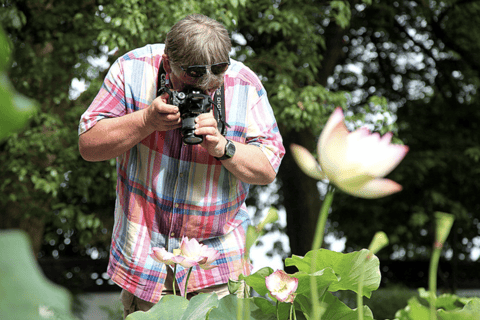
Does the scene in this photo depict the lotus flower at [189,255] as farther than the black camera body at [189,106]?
No

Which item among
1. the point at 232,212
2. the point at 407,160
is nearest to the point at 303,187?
the point at 407,160

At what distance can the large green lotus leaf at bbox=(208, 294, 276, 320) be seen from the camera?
81 cm

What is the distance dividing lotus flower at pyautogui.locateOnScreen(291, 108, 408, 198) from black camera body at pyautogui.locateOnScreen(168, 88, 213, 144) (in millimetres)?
869

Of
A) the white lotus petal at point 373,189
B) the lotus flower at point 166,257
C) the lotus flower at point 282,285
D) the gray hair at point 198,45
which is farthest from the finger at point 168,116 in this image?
the white lotus petal at point 373,189

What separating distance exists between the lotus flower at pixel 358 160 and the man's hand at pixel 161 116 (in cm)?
88

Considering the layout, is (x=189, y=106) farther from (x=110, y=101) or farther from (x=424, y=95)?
(x=424, y=95)

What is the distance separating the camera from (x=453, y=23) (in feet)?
22.4

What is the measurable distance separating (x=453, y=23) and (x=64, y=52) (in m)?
5.05

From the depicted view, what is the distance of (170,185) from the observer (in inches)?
58.3

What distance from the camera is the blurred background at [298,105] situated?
4.51 m

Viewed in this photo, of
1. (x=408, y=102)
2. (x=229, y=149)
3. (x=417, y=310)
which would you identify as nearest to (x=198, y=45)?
(x=229, y=149)

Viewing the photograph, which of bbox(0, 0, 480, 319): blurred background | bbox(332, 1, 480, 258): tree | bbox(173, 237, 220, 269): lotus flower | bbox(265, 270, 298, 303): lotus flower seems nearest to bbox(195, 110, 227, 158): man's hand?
bbox(173, 237, 220, 269): lotus flower

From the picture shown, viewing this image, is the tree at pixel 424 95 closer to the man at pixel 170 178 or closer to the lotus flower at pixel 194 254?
the man at pixel 170 178

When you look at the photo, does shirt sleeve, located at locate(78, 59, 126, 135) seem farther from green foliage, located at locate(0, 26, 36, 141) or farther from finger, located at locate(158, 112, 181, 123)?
green foliage, located at locate(0, 26, 36, 141)
